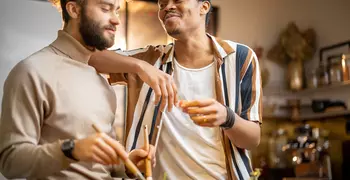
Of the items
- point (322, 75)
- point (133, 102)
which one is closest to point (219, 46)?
point (133, 102)

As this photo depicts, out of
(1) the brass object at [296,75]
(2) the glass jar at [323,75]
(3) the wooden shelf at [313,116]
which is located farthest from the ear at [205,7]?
(1) the brass object at [296,75]

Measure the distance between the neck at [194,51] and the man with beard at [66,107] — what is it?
0.25 metres

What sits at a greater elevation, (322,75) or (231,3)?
(231,3)

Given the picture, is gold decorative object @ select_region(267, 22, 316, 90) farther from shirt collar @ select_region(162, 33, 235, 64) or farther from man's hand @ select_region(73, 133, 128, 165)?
man's hand @ select_region(73, 133, 128, 165)

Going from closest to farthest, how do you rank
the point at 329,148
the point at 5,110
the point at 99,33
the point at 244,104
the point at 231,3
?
the point at 5,110
the point at 99,33
the point at 244,104
the point at 329,148
the point at 231,3

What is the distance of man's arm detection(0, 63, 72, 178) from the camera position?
2.39 ft

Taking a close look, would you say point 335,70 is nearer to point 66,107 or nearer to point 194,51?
point 194,51

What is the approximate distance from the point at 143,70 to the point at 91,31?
0.52 feet

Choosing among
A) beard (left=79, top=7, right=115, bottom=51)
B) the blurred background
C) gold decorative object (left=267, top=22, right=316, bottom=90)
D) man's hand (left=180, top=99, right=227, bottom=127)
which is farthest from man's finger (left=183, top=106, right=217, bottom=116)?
gold decorative object (left=267, top=22, right=316, bottom=90)

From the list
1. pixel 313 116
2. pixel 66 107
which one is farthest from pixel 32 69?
pixel 313 116

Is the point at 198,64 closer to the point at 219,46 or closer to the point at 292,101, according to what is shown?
the point at 219,46

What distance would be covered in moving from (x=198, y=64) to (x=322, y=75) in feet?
9.21

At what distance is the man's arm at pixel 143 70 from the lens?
935 millimetres

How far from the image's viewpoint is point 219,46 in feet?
3.99
